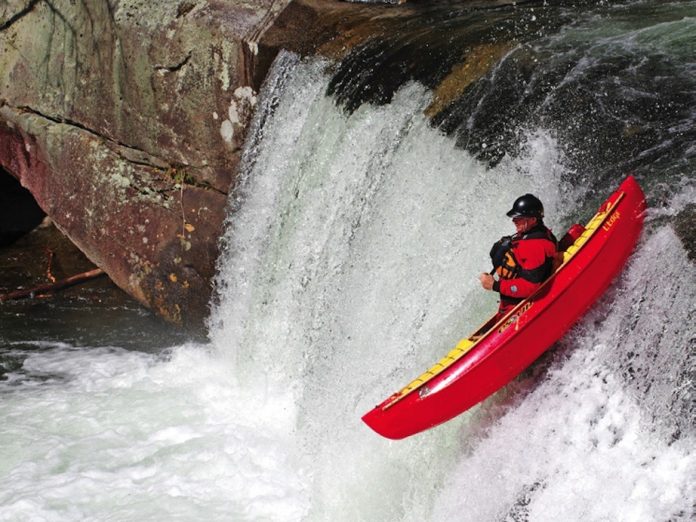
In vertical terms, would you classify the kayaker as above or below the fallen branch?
above

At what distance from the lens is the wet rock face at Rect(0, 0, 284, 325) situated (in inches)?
264

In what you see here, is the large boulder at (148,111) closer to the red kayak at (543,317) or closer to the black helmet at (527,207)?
the black helmet at (527,207)

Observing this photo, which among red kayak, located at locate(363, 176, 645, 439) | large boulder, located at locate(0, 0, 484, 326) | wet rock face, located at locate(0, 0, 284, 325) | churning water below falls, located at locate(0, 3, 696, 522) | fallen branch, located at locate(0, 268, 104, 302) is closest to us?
churning water below falls, located at locate(0, 3, 696, 522)

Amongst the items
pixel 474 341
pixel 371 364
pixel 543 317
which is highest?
pixel 543 317

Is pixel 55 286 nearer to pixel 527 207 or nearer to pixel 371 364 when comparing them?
pixel 371 364

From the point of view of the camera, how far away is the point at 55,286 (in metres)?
7.87

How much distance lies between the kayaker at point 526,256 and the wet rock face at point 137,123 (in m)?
3.29

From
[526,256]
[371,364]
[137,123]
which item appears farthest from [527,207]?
[137,123]

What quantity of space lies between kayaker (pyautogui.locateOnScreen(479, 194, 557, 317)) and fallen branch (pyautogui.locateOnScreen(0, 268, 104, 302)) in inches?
201

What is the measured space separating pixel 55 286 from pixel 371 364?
4.08 m

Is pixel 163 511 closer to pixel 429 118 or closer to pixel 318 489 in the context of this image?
pixel 318 489

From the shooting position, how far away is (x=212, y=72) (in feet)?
21.9

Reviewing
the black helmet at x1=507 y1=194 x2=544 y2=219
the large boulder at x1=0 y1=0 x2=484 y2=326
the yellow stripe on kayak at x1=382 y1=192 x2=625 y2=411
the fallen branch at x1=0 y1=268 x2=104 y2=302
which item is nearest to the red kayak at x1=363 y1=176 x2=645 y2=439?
the yellow stripe on kayak at x1=382 y1=192 x2=625 y2=411

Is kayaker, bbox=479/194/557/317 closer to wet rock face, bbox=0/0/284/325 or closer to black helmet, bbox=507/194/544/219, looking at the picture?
black helmet, bbox=507/194/544/219
